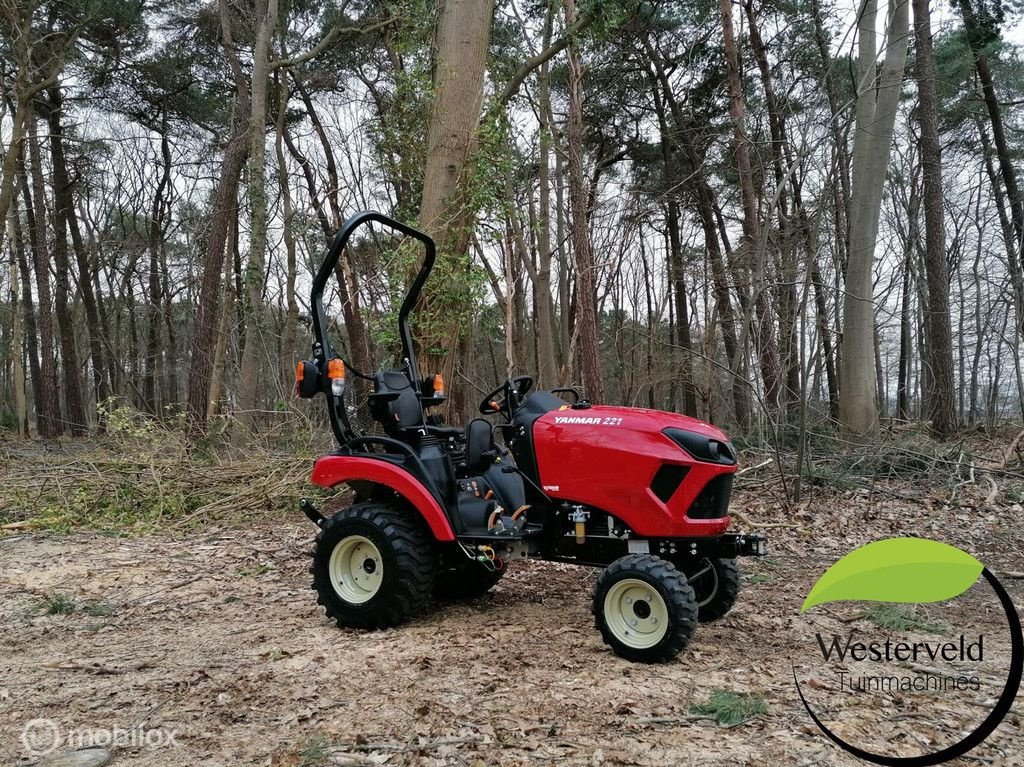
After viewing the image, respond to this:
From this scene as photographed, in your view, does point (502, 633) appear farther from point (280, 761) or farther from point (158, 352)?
point (158, 352)

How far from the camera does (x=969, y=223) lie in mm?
18984

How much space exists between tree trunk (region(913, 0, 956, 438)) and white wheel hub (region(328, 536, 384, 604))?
9.69 meters

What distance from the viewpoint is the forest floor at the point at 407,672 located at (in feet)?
7.64

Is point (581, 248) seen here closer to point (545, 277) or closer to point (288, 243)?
point (545, 277)

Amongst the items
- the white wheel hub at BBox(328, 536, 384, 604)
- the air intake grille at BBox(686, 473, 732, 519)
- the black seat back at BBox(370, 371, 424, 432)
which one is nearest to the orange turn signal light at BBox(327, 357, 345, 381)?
the black seat back at BBox(370, 371, 424, 432)

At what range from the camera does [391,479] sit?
3.77 meters

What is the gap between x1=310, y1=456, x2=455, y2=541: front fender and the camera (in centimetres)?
362

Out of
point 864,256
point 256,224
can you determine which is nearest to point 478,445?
point 864,256

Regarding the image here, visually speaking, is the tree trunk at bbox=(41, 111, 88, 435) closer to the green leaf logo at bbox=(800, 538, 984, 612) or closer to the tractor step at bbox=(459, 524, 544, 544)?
the tractor step at bbox=(459, 524, 544, 544)

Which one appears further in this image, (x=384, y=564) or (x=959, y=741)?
(x=384, y=564)

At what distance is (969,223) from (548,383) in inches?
508

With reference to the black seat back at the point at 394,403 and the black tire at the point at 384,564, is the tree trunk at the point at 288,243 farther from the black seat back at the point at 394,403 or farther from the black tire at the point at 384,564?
the black tire at the point at 384,564

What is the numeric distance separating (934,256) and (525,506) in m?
10.7

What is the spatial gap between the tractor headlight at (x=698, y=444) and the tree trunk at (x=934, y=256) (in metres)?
9.01
